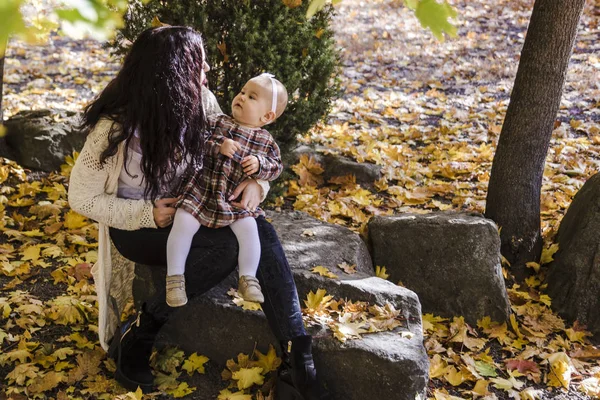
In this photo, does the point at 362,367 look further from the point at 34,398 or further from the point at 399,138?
the point at 399,138

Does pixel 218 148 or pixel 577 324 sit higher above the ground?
pixel 218 148

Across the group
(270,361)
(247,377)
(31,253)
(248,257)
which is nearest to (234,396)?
(247,377)

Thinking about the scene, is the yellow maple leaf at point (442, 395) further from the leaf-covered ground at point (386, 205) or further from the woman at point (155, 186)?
the woman at point (155, 186)

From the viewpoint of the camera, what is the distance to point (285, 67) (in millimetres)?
3982

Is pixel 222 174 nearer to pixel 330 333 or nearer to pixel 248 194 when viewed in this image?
pixel 248 194

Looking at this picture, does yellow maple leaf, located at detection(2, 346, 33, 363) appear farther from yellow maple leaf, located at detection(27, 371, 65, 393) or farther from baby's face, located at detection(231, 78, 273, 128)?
baby's face, located at detection(231, 78, 273, 128)

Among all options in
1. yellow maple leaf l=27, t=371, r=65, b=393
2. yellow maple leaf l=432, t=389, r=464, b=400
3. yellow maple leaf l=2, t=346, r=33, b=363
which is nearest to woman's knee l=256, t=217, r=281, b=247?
yellow maple leaf l=432, t=389, r=464, b=400

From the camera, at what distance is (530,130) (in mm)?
3752

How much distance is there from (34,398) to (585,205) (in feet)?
10.4

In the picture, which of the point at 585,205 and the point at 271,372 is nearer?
the point at 271,372

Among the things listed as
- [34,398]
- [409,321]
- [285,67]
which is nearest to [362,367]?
[409,321]

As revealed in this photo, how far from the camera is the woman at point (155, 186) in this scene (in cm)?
254

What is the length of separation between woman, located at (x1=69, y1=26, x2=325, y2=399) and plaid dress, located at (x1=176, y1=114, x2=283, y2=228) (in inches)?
1.9

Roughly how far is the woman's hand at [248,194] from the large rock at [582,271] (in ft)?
6.78
